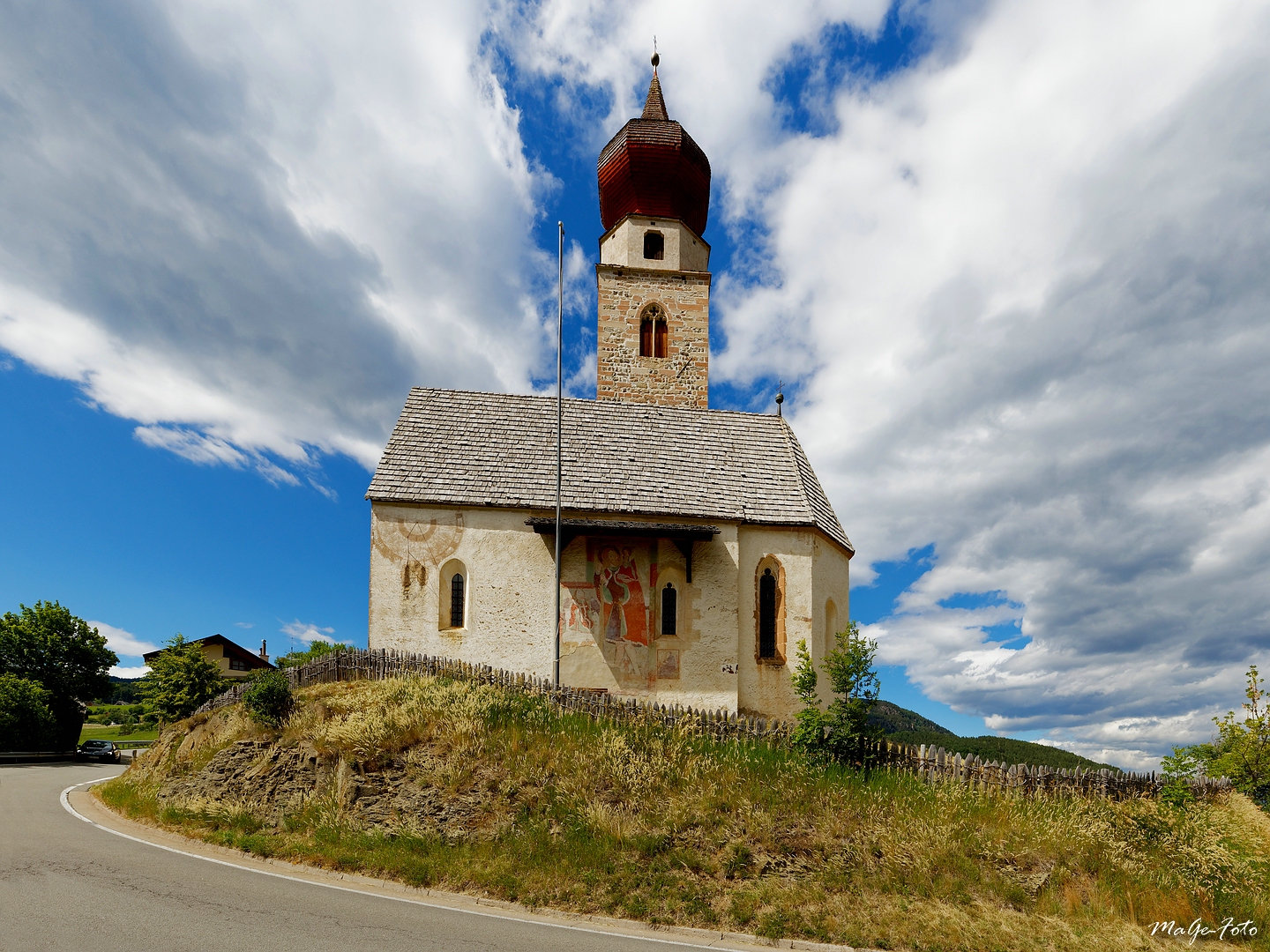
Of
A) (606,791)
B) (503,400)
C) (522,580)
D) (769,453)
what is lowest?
(606,791)

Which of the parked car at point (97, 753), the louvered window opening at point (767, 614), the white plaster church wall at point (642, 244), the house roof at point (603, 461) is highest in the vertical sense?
the white plaster church wall at point (642, 244)

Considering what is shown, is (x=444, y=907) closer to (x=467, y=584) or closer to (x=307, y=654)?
(x=467, y=584)

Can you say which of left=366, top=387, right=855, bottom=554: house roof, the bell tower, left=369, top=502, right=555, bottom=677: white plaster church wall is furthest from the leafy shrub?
the bell tower

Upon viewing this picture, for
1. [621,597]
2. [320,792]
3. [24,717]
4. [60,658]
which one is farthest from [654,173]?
[60,658]

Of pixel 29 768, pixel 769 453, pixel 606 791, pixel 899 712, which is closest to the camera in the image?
pixel 606 791

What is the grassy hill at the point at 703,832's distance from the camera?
9.91 metres

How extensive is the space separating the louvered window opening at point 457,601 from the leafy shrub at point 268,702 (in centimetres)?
498

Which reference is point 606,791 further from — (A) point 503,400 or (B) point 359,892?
(A) point 503,400

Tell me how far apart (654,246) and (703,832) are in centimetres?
2490

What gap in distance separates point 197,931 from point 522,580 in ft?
39.6

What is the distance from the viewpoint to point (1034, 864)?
1073 centimetres

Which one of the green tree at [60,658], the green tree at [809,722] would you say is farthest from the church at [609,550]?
the green tree at [60,658]

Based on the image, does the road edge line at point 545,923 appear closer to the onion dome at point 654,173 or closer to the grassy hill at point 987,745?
the grassy hill at point 987,745

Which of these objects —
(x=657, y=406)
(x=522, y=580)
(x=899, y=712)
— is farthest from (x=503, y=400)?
(x=899, y=712)
